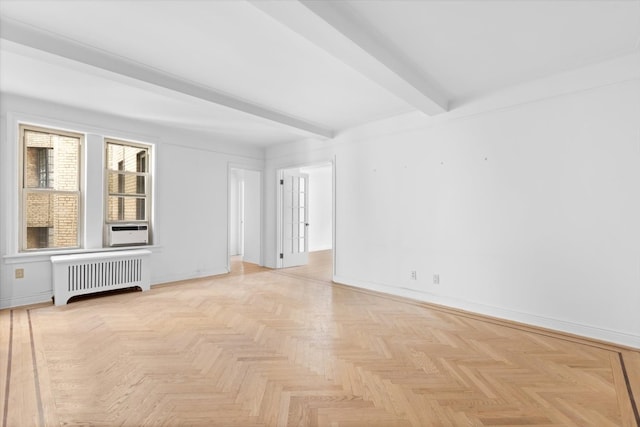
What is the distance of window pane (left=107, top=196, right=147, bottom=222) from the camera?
4.79 metres

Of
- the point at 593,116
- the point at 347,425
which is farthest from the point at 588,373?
the point at 593,116

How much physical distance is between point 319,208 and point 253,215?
3.33 metres

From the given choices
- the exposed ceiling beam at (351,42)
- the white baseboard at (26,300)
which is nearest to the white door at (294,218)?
the exposed ceiling beam at (351,42)

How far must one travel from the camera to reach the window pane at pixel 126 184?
15.7ft

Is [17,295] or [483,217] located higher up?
[483,217]

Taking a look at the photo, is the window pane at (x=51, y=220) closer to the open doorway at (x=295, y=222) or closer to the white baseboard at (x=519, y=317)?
the open doorway at (x=295, y=222)

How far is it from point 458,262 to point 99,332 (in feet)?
13.1

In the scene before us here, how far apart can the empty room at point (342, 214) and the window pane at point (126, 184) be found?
0.12ft

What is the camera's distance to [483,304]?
3604mm

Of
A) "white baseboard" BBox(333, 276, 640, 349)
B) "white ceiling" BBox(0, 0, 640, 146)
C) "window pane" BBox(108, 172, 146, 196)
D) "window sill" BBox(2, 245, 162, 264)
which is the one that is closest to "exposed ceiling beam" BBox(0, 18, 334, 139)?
"white ceiling" BBox(0, 0, 640, 146)

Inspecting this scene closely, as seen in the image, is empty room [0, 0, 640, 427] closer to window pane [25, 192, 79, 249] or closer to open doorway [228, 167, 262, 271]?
window pane [25, 192, 79, 249]

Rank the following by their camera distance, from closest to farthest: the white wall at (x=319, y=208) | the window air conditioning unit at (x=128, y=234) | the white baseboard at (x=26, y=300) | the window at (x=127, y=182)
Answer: the white baseboard at (x=26, y=300)
the window air conditioning unit at (x=128, y=234)
the window at (x=127, y=182)
the white wall at (x=319, y=208)

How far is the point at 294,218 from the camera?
6.65m

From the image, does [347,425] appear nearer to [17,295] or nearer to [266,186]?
[17,295]
